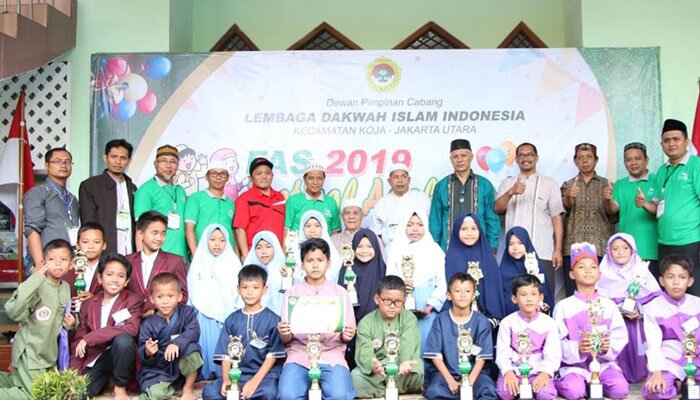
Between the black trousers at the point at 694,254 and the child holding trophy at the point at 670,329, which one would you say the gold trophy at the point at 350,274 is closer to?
the child holding trophy at the point at 670,329

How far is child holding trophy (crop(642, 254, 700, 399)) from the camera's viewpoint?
5367 mm

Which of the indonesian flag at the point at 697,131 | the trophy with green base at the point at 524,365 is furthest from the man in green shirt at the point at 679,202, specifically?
the trophy with green base at the point at 524,365

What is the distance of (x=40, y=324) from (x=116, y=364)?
61 centimetres

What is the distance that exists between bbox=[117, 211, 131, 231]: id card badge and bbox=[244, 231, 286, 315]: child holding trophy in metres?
1.24

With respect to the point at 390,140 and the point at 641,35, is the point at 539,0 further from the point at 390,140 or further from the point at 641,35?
the point at 390,140

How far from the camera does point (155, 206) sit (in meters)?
7.02

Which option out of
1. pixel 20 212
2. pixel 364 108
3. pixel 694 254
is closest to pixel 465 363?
pixel 694 254

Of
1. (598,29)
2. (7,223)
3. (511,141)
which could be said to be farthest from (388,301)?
(7,223)

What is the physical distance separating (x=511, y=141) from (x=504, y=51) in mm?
913

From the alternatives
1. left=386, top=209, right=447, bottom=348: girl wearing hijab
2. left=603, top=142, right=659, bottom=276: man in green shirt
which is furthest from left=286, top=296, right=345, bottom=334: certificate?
left=603, top=142, right=659, bottom=276: man in green shirt

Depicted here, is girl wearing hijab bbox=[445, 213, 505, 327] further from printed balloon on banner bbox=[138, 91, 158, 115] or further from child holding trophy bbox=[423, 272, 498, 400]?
printed balloon on banner bbox=[138, 91, 158, 115]

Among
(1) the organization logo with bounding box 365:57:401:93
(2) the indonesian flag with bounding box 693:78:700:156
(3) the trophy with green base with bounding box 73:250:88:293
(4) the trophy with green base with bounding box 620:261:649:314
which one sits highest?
(1) the organization logo with bounding box 365:57:401:93

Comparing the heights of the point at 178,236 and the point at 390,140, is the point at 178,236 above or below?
below

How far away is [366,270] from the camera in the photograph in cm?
632
